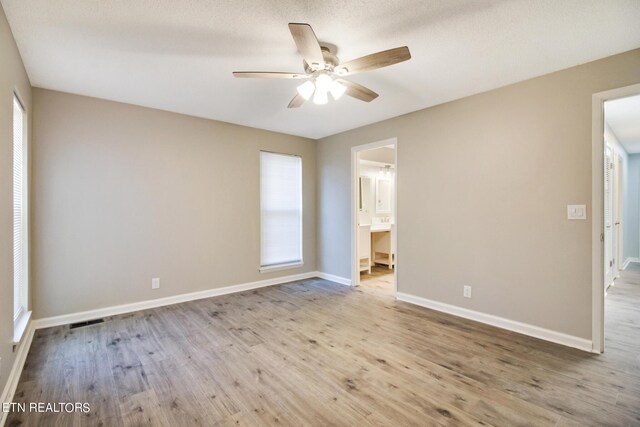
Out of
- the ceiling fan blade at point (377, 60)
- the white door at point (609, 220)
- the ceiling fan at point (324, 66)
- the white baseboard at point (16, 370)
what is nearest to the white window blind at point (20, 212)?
the white baseboard at point (16, 370)

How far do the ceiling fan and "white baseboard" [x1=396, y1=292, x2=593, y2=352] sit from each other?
251cm

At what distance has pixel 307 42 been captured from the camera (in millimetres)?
1791

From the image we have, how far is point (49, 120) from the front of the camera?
3096 millimetres

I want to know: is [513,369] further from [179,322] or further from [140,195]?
[140,195]

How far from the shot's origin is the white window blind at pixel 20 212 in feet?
8.18

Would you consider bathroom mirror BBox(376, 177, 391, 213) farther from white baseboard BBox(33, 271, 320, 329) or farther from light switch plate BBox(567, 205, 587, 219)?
light switch plate BBox(567, 205, 587, 219)

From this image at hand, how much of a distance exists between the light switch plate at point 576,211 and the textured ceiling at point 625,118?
1.14m

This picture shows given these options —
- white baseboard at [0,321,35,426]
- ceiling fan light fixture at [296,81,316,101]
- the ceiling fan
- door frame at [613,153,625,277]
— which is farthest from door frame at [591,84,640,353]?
white baseboard at [0,321,35,426]

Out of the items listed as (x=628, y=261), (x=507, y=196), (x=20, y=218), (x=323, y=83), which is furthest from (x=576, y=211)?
(x=628, y=261)

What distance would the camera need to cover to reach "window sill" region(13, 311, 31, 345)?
220 cm

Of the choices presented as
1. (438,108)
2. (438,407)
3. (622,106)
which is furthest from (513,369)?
(622,106)

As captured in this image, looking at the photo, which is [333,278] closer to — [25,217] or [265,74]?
[265,74]

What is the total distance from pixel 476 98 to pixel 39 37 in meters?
3.86

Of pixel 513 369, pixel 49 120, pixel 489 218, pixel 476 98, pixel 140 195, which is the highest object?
pixel 476 98
